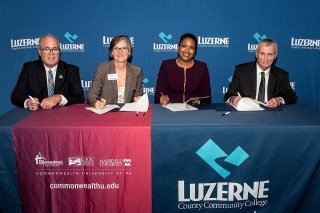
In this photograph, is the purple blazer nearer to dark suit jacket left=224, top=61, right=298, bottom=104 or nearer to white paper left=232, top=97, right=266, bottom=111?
dark suit jacket left=224, top=61, right=298, bottom=104

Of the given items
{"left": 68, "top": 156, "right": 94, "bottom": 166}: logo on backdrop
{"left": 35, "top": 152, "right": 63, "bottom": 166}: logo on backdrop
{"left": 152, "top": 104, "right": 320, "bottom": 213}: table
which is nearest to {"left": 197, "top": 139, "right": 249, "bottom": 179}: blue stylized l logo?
{"left": 152, "top": 104, "right": 320, "bottom": 213}: table

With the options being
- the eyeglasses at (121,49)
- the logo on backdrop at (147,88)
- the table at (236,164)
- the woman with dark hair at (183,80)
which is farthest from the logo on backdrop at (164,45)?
the table at (236,164)

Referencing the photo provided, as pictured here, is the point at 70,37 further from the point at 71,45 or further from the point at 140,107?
the point at 140,107

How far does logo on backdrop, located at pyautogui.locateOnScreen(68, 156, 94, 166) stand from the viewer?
6.49 feet

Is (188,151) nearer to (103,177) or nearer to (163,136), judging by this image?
(163,136)

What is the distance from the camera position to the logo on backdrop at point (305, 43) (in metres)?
3.86

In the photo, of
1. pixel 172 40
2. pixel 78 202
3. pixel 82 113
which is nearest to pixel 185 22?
pixel 172 40

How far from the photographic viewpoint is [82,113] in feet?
7.45

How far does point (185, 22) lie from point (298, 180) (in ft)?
8.01

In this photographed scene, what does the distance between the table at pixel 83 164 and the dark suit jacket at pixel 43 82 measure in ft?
2.92

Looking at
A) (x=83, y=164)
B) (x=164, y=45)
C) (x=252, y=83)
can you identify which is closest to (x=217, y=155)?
(x=83, y=164)

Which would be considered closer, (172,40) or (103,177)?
(103,177)

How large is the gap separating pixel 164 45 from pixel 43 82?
1.63m

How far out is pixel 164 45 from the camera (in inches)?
153
